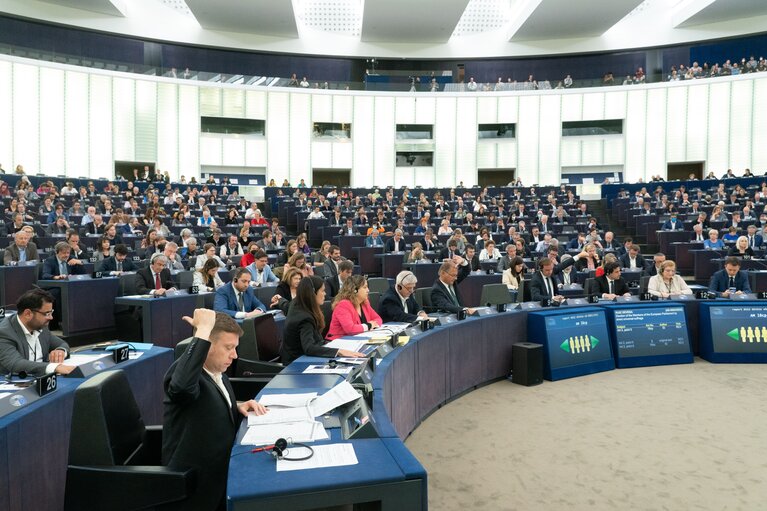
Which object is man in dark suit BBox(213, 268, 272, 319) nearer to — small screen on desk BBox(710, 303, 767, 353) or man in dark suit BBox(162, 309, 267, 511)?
man in dark suit BBox(162, 309, 267, 511)

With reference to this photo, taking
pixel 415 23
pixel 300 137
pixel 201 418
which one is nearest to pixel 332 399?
pixel 201 418

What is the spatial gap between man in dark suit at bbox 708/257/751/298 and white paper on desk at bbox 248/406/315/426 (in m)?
6.84

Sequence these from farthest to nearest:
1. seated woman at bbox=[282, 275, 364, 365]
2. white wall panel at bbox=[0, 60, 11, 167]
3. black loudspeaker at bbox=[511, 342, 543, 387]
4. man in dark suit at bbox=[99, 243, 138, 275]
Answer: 1. white wall panel at bbox=[0, 60, 11, 167]
2. man in dark suit at bbox=[99, 243, 138, 275]
3. black loudspeaker at bbox=[511, 342, 543, 387]
4. seated woman at bbox=[282, 275, 364, 365]

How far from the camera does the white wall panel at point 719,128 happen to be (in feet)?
74.8

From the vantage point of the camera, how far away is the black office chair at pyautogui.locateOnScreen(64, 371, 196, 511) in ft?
7.46

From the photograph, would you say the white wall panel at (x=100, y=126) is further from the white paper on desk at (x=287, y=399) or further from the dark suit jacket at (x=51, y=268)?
the white paper on desk at (x=287, y=399)

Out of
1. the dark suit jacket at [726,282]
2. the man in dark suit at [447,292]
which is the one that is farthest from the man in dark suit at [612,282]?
the man in dark suit at [447,292]

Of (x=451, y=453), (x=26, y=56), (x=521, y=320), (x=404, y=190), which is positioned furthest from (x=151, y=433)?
(x=26, y=56)

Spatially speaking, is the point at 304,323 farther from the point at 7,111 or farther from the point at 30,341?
the point at 7,111

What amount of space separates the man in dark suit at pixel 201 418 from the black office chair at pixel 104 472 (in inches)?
2.4

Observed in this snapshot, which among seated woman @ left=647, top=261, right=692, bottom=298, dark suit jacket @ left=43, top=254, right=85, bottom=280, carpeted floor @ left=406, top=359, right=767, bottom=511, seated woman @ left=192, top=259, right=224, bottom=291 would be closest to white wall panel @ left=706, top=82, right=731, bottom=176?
seated woman @ left=647, top=261, right=692, bottom=298

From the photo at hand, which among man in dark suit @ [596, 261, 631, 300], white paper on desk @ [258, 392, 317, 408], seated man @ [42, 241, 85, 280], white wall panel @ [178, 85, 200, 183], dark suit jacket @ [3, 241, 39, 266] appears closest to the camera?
white paper on desk @ [258, 392, 317, 408]

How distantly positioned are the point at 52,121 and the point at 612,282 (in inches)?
800

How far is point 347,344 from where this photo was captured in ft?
13.6
